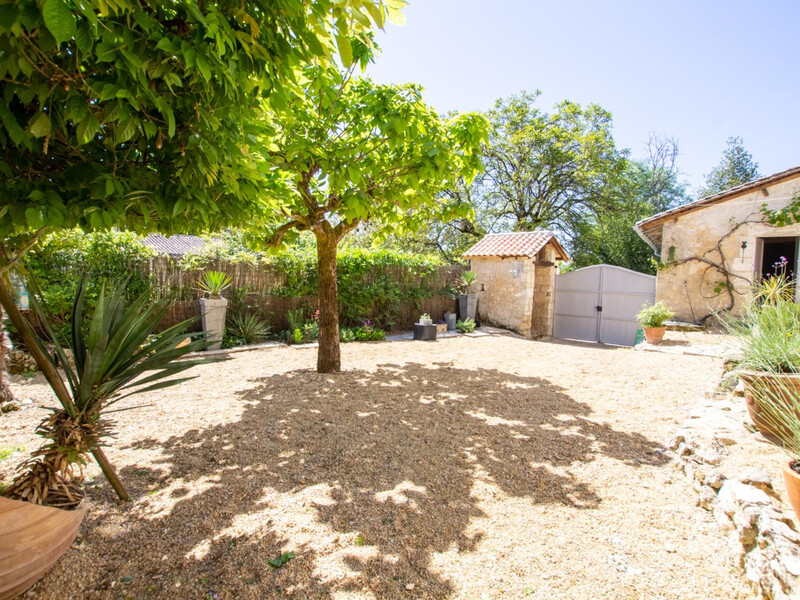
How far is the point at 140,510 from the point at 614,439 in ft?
12.6

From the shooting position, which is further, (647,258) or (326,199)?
(647,258)

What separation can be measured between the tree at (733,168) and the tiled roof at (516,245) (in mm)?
21635

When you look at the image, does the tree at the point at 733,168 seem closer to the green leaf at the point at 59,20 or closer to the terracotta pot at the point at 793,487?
the terracotta pot at the point at 793,487

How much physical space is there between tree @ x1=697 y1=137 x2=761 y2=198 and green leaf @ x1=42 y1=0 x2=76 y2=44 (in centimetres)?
3265

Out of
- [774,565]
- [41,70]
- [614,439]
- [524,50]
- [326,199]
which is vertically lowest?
[614,439]

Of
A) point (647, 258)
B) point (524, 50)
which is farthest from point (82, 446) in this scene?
point (647, 258)

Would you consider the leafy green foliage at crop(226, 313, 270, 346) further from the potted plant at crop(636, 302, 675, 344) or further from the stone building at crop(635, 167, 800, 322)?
the stone building at crop(635, 167, 800, 322)

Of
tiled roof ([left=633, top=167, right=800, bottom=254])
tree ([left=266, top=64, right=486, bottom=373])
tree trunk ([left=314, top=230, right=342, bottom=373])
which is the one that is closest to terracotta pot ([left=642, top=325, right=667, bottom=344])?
tiled roof ([left=633, top=167, right=800, bottom=254])

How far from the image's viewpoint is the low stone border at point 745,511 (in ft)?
5.79

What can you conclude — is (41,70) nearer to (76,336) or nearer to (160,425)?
(76,336)

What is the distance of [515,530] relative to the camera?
2.37 m

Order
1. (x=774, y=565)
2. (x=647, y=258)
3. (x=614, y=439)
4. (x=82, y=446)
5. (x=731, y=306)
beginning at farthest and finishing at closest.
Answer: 1. (x=647, y=258)
2. (x=731, y=306)
3. (x=614, y=439)
4. (x=82, y=446)
5. (x=774, y=565)

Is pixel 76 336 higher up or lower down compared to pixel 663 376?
higher up

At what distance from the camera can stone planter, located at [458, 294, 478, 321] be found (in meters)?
11.7
